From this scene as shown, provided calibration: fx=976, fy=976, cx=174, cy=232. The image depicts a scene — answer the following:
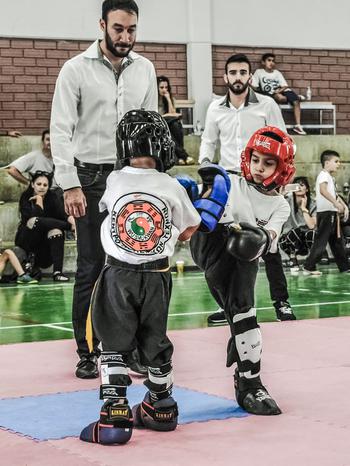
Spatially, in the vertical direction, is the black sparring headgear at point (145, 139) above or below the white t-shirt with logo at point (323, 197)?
above

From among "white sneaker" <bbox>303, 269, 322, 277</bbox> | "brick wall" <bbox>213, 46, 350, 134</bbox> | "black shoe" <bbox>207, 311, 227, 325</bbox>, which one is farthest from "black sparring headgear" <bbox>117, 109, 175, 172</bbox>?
"brick wall" <bbox>213, 46, 350, 134</bbox>

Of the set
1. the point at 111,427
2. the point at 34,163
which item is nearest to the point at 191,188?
the point at 111,427

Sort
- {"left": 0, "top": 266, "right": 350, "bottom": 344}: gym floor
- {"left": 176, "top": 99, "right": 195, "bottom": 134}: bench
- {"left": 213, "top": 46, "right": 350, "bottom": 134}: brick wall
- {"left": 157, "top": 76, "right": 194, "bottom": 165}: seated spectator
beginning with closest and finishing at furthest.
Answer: {"left": 0, "top": 266, "right": 350, "bottom": 344}: gym floor
{"left": 157, "top": 76, "right": 194, "bottom": 165}: seated spectator
{"left": 176, "top": 99, "right": 195, "bottom": 134}: bench
{"left": 213, "top": 46, "right": 350, "bottom": 134}: brick wall

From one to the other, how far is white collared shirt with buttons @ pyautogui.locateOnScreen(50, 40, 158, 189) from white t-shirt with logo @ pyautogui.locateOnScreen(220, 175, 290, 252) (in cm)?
99

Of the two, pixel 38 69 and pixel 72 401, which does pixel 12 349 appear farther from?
pixel 38 69

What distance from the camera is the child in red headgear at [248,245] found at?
4.14 m

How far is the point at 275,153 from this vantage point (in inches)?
172

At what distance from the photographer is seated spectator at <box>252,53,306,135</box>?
16.5 m

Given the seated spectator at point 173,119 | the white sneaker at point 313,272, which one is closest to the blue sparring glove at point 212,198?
the white sneaker at point 313,272

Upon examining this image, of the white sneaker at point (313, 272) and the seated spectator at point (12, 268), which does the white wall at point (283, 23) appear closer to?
the white sneaker at point (313, 272)

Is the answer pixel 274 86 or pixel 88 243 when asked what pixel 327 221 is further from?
pixel 88 243

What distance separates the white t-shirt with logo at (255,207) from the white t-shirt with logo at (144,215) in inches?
24.2

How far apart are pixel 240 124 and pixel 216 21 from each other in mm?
9525

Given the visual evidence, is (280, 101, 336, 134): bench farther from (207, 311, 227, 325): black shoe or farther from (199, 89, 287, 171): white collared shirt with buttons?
(207, 311, 227, 325): black shoe
